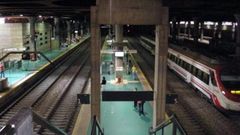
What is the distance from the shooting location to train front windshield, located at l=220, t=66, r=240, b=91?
1559 cm

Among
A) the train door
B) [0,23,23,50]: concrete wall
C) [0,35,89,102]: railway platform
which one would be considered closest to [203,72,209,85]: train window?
the train door

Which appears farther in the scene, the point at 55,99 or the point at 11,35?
the point at 11,35

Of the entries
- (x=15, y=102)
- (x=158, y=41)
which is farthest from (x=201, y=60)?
(x=15, y=102)

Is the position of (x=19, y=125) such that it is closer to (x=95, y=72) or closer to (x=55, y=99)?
(x=95, y=72)

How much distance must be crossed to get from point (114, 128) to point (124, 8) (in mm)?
4817

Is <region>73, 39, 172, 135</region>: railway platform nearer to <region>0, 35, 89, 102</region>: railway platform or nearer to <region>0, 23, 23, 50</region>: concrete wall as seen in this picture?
<region>0, 35, 89, 102</region>: railway platform

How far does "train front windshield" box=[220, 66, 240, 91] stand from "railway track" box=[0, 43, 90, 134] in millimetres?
6831

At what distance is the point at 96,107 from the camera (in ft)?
51.3

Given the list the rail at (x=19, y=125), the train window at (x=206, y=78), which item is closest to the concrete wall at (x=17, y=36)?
the train window at (x=206, y=78)

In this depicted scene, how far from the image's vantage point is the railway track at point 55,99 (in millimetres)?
15951

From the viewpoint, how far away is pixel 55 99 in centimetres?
1950

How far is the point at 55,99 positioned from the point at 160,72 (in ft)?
21.1

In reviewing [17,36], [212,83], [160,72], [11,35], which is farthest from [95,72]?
[17,36]

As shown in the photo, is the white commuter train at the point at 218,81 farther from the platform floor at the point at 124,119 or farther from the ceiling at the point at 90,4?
the ceiling at the point at 90,4
